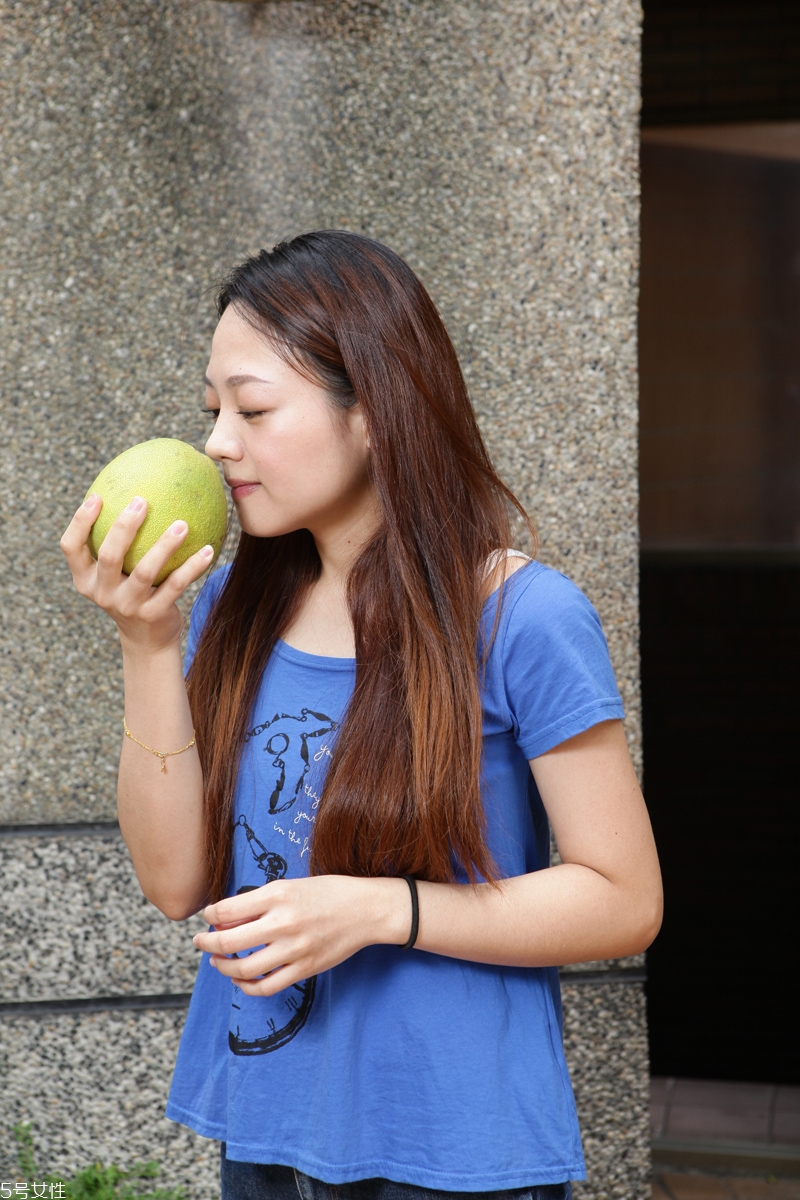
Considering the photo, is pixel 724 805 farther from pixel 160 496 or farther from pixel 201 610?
pixel 160 496

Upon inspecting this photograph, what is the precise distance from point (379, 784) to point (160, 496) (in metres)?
0.47

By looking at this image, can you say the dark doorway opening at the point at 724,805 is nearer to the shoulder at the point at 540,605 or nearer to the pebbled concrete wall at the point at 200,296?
the pebbled concrete wall at the point at 200,296

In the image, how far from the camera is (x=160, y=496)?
1.45m

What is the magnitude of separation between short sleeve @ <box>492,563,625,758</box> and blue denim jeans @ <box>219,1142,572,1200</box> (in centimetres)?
55

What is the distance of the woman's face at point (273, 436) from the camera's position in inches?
56.9

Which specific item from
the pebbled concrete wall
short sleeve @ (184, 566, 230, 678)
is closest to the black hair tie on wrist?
short sleeve @ (184, 566, 230, 678)

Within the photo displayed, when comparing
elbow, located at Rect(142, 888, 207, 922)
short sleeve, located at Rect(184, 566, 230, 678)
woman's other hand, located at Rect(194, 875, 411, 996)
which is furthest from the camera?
short sleeve, located at Rect(184, 566, 230, 678)

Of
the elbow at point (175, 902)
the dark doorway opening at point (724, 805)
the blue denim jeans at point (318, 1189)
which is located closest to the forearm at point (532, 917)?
the blue denim jeans at point (318, 1189)

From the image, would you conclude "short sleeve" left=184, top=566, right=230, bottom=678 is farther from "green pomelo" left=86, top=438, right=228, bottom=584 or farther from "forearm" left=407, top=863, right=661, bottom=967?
"forearm" left=407, top=863, right=661, bottom=967

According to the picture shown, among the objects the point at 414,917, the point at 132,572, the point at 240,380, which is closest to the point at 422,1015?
the point at 414,917

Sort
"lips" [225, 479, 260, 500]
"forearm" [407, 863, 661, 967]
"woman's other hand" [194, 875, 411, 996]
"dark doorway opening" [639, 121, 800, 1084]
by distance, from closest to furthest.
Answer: "woman's other hand" [194, 875, 411, 996]
"forearm" [407, 863, 661, 967]
"lips" [225, 479, 260, 500]
"dark doorway opening" [639, 121, 800, 1084]

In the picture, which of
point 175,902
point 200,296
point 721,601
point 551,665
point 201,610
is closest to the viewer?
point 551,665

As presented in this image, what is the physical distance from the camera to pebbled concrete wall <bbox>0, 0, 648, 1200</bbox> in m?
2.50

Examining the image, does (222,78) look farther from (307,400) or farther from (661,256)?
(661,256)
